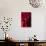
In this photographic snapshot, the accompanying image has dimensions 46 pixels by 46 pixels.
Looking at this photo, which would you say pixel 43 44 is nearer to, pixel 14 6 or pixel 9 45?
pixel 9 45

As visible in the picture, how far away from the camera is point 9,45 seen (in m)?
2.57

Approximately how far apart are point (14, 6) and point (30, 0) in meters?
0.37

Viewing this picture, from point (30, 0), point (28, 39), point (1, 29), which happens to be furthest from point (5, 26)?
point (30, 0)

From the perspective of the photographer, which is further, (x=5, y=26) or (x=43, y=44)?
(x=5, y=26)

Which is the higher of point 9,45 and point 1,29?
point 1,29

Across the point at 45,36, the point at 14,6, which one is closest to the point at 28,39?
the point at 45,36

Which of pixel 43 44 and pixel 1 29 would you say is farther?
pixel 1 29

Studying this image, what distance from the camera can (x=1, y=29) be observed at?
9.52 feet

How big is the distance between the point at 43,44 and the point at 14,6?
39.9 inches

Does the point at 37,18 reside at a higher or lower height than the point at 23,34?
higher

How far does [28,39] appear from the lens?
2.93 meters

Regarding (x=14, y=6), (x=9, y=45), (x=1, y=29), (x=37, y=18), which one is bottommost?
(x=9, y=45)

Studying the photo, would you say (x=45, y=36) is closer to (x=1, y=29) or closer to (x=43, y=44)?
(x=43, y=44)

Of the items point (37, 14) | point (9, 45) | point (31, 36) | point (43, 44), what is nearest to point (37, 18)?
point (37, 14)
